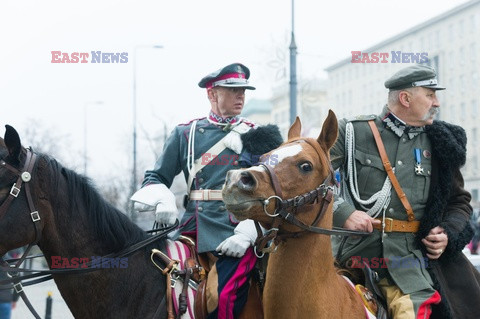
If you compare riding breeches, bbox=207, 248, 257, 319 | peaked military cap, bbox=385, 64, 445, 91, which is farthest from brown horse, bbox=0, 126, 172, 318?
peaked military cap, bbox=385, 64, 445, 91

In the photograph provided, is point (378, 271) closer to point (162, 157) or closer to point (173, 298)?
point (173, 298)

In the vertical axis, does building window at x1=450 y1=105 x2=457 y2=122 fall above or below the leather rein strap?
above

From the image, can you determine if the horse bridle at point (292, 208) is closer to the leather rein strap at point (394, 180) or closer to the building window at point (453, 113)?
the leather rein strap at point (394, 180)

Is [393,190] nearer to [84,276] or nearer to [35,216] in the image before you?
[84,276]

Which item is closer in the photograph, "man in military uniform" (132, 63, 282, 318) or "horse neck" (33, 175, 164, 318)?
"horse neck" (33, 175, 164, 318)

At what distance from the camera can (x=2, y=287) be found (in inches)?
219

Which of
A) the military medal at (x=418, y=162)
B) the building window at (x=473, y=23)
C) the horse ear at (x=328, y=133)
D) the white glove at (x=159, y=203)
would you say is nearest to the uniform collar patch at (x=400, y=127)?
the military medal at (x=418, y=162)

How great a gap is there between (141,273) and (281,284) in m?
1.23

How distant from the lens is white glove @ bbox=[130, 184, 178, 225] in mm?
5859

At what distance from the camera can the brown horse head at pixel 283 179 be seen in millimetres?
4516

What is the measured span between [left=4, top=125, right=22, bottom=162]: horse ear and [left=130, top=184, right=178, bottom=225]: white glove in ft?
3.57

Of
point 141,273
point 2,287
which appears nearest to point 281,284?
point 141,273

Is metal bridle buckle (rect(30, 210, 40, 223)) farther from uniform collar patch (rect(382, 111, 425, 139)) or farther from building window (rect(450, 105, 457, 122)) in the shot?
building window (rect(450, 105, 457, 122))

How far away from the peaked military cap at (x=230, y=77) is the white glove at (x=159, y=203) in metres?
1.12
